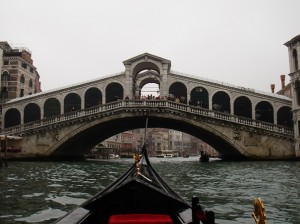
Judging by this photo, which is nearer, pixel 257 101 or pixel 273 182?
pixel 273 182

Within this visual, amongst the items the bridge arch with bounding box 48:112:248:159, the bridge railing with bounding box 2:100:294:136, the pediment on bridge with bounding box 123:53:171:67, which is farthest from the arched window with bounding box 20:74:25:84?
the pediment on bridge with bounding box 123:53:171:67

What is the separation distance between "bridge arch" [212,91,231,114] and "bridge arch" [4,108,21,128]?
1329cm

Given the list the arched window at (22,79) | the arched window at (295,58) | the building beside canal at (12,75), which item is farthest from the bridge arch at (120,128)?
the arched window at (22,79)

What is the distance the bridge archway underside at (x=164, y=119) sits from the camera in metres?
18.2

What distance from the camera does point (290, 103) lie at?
2034cm

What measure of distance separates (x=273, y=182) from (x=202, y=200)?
334 centimetres

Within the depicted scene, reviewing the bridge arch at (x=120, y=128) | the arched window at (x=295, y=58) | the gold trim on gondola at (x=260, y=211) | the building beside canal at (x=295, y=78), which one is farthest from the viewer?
the arched window at (x=295, y=58)

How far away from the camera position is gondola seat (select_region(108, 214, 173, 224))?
108 inches

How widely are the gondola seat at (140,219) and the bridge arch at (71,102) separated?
20.5 meters

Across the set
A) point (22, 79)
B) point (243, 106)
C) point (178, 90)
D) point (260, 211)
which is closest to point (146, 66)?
point (178, 90)

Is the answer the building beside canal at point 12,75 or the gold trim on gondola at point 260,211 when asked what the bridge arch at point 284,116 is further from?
the gold trim on gondola at point 260,211

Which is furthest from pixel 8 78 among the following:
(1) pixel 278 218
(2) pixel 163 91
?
(1) pixel 278 218

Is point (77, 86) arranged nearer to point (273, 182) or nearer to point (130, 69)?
point (130, 69)

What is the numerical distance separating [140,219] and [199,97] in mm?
19649
